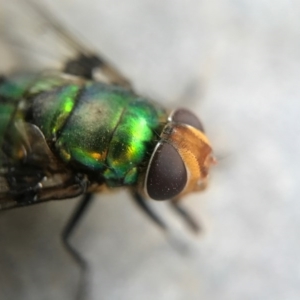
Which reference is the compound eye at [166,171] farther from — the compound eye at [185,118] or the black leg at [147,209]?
the black leg at [147,209]

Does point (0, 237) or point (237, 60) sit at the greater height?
point (237, 60)

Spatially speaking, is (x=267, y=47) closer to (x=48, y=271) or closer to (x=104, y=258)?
(x=104, y=258)

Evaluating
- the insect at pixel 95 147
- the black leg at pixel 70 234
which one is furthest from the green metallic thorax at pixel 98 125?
the black leg at pixel 70 234

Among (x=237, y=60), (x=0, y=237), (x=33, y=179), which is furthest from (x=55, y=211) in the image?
(x=237, y=60)

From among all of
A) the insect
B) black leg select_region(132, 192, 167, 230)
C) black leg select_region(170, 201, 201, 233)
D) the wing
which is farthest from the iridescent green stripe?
black leg select_region(170, 201, 201, 233)

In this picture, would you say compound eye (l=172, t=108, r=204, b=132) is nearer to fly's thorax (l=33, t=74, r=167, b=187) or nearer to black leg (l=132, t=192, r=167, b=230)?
fly's thorax (l=33, t=74, r=167, b=187)

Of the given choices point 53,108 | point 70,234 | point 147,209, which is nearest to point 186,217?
point 147,209

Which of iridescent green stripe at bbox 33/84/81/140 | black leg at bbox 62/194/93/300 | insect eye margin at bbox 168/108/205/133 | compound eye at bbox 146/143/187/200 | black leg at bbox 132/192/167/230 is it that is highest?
insect eye margin at bbox 168/108/205/133
